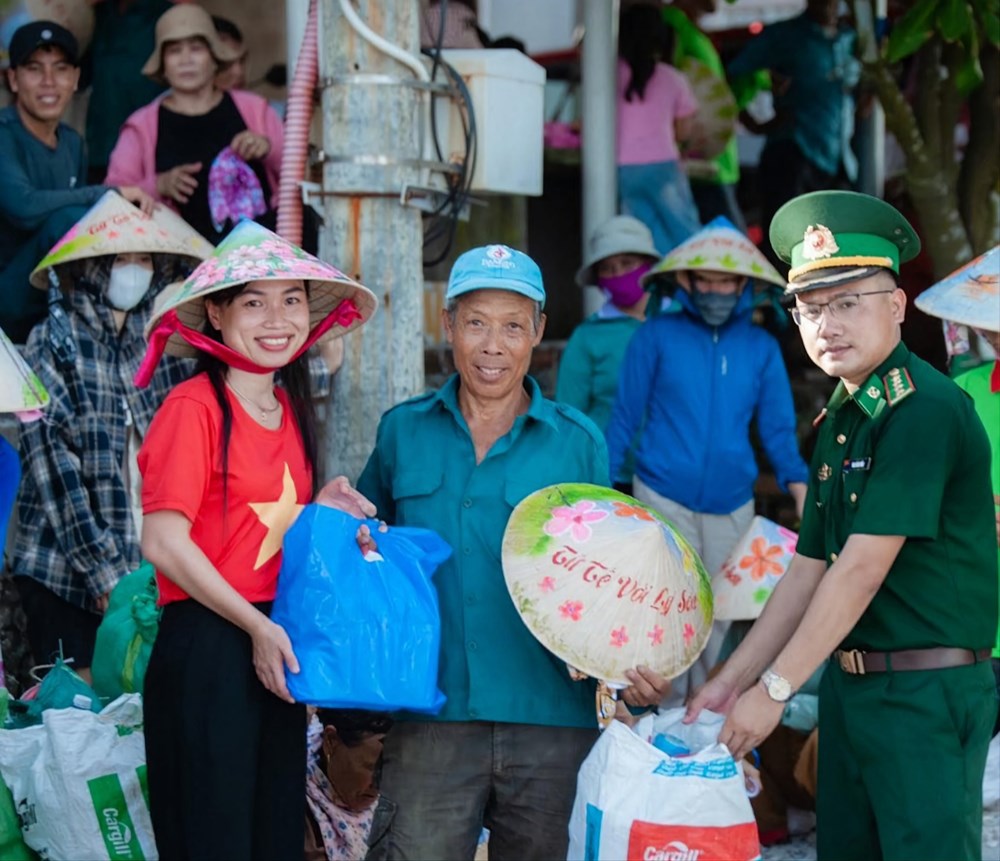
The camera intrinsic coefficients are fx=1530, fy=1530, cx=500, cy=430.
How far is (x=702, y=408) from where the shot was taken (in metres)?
6.04

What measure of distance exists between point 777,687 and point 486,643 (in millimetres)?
674

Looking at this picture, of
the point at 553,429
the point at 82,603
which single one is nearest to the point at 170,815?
the point at 553,429

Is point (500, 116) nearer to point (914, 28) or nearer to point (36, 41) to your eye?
point (36, 41)

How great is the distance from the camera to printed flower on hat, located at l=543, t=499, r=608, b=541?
3.44 m

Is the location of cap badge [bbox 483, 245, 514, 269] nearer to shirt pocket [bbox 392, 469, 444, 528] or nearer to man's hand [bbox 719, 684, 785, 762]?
shirt pocket [bbox 392, 469, 444, 528]

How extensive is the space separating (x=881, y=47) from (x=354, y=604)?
562 cm

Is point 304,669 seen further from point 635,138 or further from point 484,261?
point 635,138

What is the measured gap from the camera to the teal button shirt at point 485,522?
3.53m

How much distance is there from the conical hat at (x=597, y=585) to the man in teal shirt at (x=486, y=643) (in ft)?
0.53

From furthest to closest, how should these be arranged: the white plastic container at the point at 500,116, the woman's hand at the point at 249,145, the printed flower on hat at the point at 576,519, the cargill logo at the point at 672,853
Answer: the woman's hand at the point at 249,145
the white plastic container at the point at 500,116
the printed flower on hat at the point at 576,519
the cargill logo at the point at 672,853

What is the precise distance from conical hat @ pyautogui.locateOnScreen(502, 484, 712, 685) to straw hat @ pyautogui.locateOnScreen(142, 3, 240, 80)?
337cm

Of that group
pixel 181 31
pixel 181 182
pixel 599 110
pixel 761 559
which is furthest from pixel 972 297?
pixel 599 110

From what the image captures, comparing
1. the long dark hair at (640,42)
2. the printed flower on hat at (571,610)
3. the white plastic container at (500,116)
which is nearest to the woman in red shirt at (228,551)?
the printed flower on hat at (571,610)

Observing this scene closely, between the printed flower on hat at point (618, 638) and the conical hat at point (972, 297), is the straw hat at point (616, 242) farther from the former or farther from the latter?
the printed flower on hat at point (618, 638)
